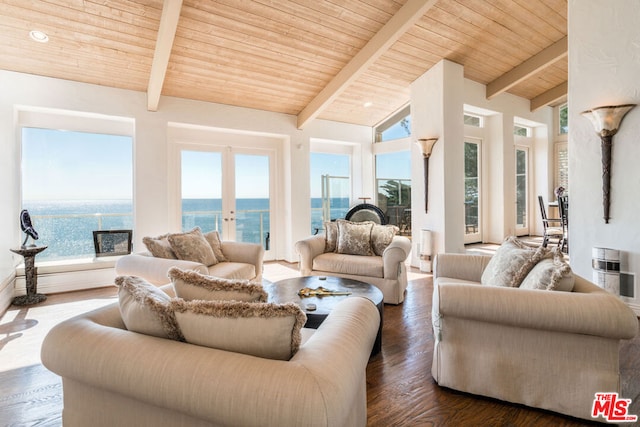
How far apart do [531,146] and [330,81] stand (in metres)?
5.91

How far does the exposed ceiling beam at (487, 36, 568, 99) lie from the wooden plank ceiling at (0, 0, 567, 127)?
2 centimetres

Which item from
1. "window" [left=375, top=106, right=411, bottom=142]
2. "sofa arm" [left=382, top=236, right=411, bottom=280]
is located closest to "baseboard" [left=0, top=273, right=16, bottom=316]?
"sofa arm" [left=382, top=236, right=411, bottom=280]

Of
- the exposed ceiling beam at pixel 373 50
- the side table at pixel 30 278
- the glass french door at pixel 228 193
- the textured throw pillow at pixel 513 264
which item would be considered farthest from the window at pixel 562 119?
the side table at pixel 30 278

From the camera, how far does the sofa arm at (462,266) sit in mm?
2943

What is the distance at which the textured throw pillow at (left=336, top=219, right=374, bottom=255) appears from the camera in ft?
13.7

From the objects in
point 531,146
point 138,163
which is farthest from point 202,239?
point 531,146

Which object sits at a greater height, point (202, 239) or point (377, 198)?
point (377, 198)

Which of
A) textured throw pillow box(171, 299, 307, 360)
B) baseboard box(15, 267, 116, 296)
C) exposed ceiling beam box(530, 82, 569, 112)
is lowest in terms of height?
baseboard box(15, 267, 116, 296)

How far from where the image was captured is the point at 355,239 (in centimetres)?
421

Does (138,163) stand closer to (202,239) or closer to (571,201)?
(202,239)

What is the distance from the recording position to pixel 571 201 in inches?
144

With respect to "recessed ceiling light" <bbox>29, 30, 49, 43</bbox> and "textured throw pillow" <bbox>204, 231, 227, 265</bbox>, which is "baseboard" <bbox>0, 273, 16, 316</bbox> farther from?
"recessed ceiling light" <bbox>29, 30, 49, 43</bbox>

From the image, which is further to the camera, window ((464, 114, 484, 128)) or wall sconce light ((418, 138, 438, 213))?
window ((464, 114, 484, 128))

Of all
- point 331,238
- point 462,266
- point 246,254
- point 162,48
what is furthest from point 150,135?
point 462,266
